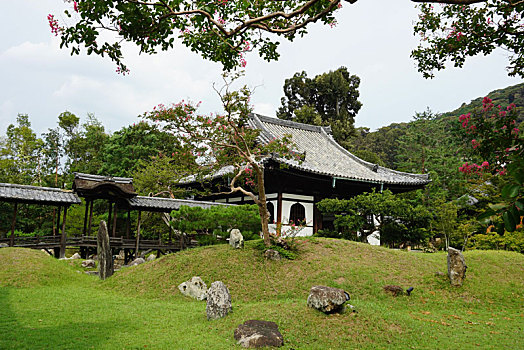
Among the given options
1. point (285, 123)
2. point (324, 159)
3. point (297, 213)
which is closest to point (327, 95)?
point (285, 123)

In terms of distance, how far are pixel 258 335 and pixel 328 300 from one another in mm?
1800

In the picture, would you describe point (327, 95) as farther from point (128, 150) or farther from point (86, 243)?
point (86, 243)

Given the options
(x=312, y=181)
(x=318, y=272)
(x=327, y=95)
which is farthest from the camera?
(x=327, y=95)

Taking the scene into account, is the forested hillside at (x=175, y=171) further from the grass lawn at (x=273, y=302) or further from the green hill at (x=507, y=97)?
the green hill at (x=507, y=97)

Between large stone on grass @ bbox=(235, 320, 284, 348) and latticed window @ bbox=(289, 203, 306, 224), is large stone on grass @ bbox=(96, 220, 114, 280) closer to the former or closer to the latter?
large stone on grass @ bbox=(235, 320, 284, 348)

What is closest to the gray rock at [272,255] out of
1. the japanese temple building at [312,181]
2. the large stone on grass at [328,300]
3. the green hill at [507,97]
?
the japanese temple building at [312,181]

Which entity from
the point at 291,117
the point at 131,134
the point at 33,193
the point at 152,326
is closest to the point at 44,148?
the point at 131,134

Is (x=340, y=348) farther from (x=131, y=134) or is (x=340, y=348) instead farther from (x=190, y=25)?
(x=131, y=134)

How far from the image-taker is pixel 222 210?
14133 mm

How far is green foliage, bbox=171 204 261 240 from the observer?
45.6 ft

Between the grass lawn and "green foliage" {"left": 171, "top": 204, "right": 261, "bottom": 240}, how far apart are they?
1.16 meters

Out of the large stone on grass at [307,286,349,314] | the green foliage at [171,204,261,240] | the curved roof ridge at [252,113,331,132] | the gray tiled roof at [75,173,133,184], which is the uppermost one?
the curved roof ridge at [252,113,331,132]

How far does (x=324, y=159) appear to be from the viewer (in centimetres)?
2091

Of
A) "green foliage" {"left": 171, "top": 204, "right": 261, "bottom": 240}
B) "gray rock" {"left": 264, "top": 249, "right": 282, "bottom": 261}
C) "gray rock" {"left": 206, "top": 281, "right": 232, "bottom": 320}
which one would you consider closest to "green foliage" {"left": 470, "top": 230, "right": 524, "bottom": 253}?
"gray rock" {"left": 264, "top": 249, "right": 282, "bottom": 261}
